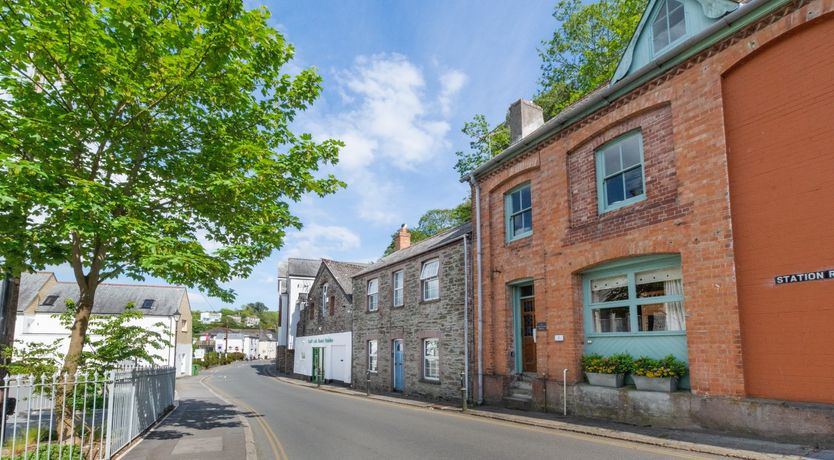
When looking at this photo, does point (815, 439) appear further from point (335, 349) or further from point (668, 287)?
point (335, 349)

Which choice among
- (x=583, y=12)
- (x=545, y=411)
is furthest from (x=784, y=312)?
(x=583, y=12)

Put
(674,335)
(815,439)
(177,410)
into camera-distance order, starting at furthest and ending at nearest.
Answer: (177,410), (674,335), (815,439)

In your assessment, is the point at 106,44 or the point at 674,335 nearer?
the point at 106,44

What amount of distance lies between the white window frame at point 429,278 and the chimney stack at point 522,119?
5.86m

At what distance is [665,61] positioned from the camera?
11.1m

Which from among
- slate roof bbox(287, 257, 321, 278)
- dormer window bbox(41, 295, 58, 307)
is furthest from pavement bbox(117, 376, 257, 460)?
dormer window bbox(41, 295, 58, 307)

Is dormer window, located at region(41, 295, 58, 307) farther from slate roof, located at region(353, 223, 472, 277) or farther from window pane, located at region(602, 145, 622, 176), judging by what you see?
window pane, located at region(602, 145, 622, 176)

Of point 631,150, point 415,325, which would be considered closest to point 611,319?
point 631,150

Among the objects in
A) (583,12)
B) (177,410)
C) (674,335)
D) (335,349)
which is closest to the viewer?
(674,335)

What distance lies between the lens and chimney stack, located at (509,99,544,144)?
59.1 feet

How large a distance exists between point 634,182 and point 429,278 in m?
10.5

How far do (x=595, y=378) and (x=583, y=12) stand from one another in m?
21.5

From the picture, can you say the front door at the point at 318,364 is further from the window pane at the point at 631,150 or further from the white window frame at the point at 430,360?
the window pane at the point at 631,150

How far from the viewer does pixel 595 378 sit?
1203 cm
